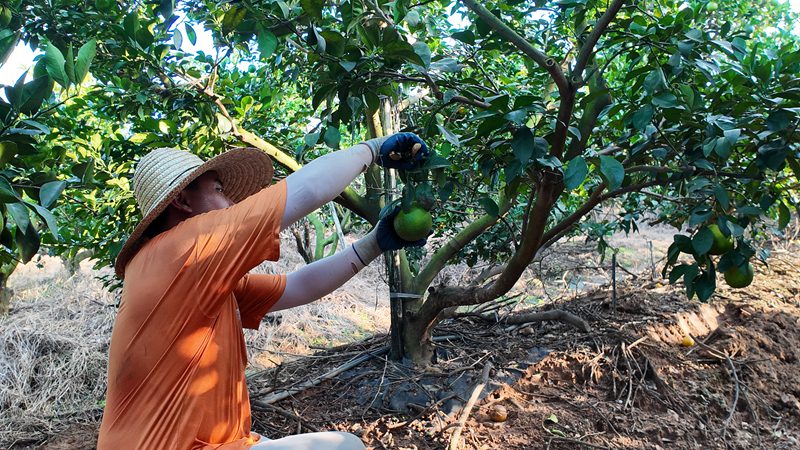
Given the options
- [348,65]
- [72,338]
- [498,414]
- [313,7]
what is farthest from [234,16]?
[72,338]

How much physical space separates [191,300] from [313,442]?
1.59 ft

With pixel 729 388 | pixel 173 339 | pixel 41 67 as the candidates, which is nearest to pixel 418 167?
pixel 173 339

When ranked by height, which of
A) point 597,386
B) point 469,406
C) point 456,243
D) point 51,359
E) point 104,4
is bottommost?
point 51,359

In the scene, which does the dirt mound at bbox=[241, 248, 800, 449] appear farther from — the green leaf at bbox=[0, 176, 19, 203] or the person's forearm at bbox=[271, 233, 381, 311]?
the green leaf at bbox=[0, 176, 19, 203]

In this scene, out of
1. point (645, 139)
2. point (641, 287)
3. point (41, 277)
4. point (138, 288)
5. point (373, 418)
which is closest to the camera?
point (138, 288)

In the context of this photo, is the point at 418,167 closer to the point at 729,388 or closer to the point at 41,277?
the point at 729,388

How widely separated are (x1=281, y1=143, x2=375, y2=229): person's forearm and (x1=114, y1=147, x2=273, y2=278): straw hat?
254mm

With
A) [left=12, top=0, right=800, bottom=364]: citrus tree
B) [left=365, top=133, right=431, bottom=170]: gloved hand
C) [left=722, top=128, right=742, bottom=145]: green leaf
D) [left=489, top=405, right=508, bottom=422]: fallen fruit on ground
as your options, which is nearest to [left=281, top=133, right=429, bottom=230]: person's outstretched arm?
[left=365, top=133, right=431, bottom=170]: gloved hand

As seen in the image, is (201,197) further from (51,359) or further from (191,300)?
(51,359)

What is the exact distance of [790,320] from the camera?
385 centimetres

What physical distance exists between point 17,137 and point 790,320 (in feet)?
14.1

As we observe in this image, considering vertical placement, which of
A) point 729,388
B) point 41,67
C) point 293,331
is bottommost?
point 293,331

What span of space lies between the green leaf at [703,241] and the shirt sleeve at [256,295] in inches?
50.6

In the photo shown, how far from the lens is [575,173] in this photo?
1.50 m
